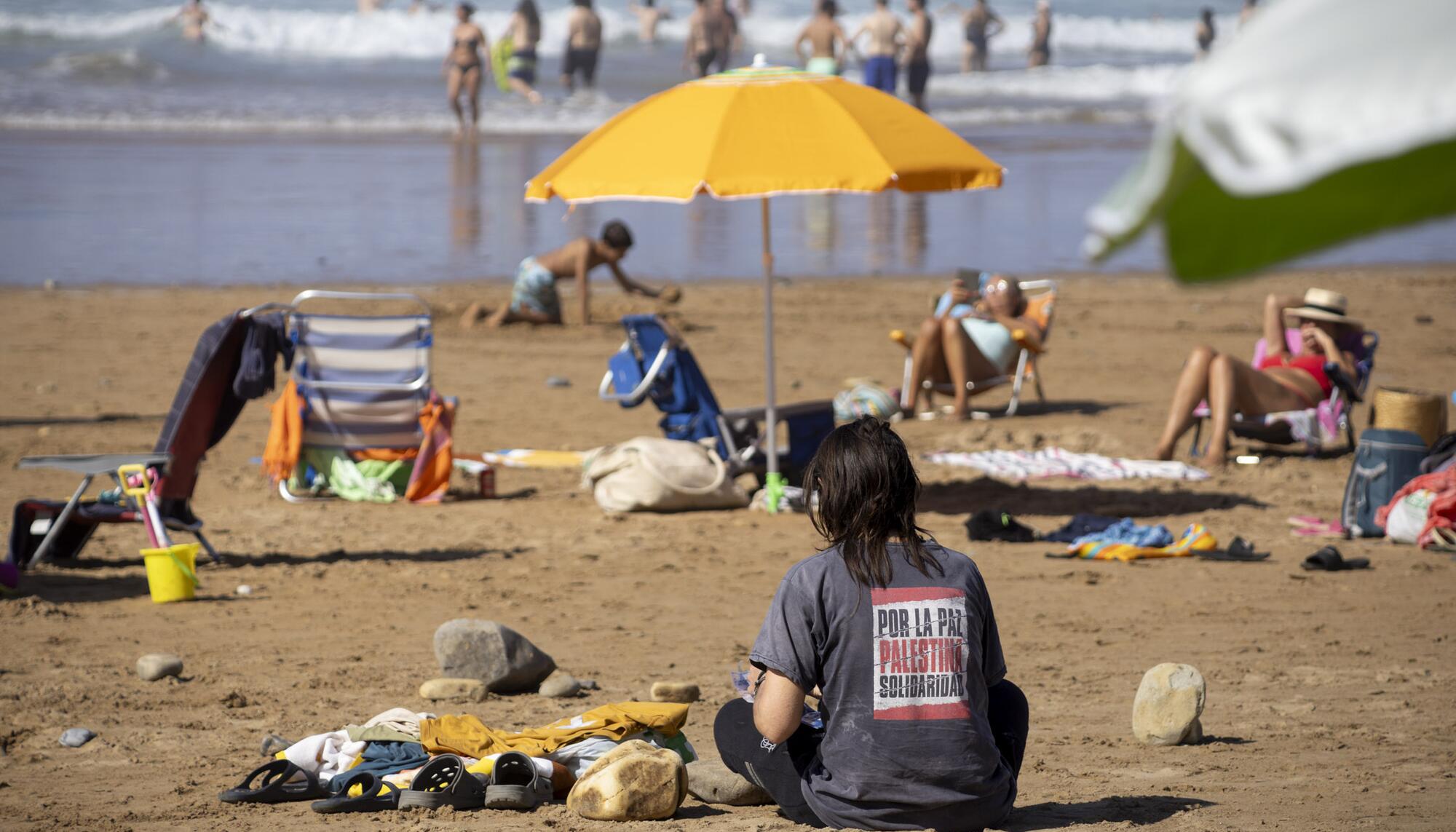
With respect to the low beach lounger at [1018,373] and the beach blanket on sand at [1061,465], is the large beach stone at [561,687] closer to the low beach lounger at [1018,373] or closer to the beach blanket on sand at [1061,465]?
the beach blanket on sand at [1061,465]

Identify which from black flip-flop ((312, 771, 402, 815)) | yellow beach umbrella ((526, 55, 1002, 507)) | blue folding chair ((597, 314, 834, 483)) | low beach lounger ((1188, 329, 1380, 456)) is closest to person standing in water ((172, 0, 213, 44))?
blue folding chair ((597, 314, 834, 483))

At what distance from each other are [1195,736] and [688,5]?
50.4 m

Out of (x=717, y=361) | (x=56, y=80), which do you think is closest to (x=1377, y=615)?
(x=717, y=361)

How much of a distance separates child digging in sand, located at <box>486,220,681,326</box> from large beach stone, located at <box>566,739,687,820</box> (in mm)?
8667

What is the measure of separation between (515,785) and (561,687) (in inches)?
44.4

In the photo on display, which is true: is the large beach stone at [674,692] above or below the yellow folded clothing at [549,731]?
below

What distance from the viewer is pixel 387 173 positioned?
74.1 feet

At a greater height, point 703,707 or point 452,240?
point 452,240

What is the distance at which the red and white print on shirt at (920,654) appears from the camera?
3557mm

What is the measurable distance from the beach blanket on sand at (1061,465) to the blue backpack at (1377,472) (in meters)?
1.34

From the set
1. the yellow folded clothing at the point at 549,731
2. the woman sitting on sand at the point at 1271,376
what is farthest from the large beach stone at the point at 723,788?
the woman sitting on sand at the point at 1271,376

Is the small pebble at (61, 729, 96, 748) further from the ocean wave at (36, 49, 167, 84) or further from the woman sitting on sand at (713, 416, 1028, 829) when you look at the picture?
the ocean wave at (36, 49, 167, 84)

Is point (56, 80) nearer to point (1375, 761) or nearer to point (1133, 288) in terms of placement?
point (1133, 288)

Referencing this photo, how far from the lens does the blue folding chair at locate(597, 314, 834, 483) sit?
334 inches
